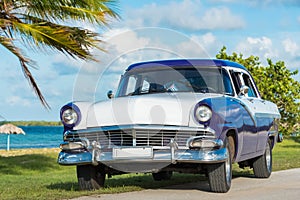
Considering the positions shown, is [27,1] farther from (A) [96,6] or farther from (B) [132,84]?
(B) [132,84]

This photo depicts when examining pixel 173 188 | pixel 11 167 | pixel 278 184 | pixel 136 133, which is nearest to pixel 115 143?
pixel 136 133

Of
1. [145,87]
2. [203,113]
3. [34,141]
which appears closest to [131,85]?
[145,87]

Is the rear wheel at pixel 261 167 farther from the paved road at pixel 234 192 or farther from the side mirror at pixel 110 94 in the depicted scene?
the side mirror at pixel 110 94

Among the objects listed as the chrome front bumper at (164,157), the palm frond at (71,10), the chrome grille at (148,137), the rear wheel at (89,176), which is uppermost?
the palm frond at (71,10)

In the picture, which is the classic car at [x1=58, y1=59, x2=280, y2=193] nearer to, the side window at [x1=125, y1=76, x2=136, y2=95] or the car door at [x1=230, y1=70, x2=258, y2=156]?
the car door at [x1=230, y1=70, x2=258, y2=156]

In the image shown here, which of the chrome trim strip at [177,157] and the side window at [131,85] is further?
the side window at [131,85]

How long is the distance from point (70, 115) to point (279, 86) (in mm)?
27152

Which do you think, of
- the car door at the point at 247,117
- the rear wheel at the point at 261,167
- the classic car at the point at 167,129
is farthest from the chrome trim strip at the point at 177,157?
the rear wheel at the point at 261,167

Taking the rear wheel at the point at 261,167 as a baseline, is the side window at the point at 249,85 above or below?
above

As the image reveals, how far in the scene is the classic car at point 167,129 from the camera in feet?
28.1

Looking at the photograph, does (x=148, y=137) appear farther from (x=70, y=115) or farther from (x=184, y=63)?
(x=184, y=63)

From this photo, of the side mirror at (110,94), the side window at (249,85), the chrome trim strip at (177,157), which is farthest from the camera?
the side window at (249,85)

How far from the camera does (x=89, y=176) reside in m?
9.54

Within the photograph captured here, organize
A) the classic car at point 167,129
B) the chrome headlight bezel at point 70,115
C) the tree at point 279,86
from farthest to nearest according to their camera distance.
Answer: the tree at point 279,86 → the chrome headlight bezel at point 70,115 → the classic car at point 167,129
